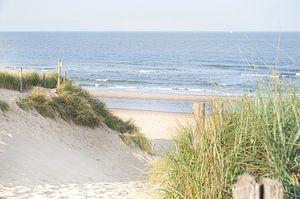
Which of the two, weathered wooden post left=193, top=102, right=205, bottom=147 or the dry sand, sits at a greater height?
weathered wooden post left=193, top=102, right=205, bottom=147

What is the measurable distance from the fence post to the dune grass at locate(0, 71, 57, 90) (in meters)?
11.2

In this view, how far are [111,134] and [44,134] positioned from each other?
2425 millimetres

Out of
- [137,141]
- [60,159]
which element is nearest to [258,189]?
[60,159]

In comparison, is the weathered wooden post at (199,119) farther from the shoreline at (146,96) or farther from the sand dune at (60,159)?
the shoreline at (146,96)

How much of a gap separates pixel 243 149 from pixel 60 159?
614cm

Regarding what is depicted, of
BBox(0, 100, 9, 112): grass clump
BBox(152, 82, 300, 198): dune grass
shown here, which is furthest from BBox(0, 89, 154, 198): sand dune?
BBox(152, 82, 300, 198): dune grass

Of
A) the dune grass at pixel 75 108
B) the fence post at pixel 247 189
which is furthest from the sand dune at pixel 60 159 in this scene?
the fence post at pixel 247 189

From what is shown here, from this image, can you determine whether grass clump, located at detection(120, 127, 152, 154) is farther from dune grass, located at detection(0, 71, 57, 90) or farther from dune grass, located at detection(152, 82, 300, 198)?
dune grass, located at detection(152, 82, 300, 198)

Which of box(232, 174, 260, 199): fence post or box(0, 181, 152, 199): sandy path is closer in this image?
box(232, 174, 260, 199): fence post

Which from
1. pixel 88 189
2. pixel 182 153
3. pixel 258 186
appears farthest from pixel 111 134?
pixel 258 186

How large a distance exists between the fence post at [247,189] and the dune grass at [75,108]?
9.59 metres

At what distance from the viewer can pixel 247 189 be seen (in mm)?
2816

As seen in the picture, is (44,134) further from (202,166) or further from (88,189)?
(202,166)

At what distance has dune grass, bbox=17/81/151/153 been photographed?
12.2 meters
